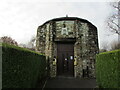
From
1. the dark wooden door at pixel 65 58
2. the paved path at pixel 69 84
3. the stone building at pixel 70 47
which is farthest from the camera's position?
the dark wooden door at pixel 65 58

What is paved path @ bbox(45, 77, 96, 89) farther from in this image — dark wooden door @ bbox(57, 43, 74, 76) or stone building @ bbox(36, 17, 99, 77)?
dark wooden door @ bbox(57, 43, 74, 76)

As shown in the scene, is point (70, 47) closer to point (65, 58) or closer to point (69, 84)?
point (65, 58)

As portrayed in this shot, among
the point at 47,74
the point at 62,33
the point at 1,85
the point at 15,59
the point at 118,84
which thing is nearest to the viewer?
the point at 1,85

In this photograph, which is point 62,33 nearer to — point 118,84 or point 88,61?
point 88,61

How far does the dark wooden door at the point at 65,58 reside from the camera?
440 inches

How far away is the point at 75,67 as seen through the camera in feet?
34.5

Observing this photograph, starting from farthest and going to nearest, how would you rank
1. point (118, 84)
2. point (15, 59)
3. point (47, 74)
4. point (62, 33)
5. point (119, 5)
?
point (119, 5) → point (62, 33) → point (47, 74) → point (118, 84) → point (15, 59)

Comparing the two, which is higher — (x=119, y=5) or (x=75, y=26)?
(x=119, y=5)

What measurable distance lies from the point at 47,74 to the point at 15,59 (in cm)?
769

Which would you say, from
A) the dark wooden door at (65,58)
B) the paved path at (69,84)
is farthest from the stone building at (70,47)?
the paved path at (69,84)

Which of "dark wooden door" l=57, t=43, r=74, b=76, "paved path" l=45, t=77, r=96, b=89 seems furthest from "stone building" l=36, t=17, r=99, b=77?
"paved path" l=45, t=77, r=96, b=89

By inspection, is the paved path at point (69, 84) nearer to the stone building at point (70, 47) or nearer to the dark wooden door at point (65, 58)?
the stone building at point (70, 47)

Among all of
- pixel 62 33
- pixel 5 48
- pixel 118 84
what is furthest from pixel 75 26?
pixel 5 48

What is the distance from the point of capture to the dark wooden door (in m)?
11.2
